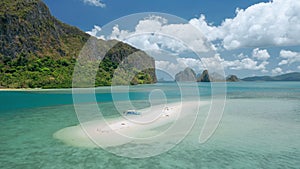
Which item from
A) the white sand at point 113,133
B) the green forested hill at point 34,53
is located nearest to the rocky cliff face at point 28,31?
the green forested hill at point 34,53

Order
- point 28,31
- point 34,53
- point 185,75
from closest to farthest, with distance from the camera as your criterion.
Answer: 1. point 185,75
2. point 34,53
3. point 28,31

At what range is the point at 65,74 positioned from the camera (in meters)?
84.5

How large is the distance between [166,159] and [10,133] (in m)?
10.4

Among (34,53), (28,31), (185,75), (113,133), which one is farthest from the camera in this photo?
(28,31)

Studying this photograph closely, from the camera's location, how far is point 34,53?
93.8 metres

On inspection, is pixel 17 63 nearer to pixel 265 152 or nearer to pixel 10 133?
pixel 10 133

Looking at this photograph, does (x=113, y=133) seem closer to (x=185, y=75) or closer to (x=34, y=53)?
(x=185, y=75)

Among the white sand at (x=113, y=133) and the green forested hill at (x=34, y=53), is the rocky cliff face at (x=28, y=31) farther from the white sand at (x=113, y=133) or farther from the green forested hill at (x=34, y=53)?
the white sand at (x=113, y=133)

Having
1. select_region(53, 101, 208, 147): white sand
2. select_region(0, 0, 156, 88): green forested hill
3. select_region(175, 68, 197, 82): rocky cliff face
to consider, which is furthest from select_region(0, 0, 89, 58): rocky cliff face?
select_region(175, 68, 197, 82): rocky cliff face

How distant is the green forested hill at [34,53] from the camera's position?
75.6 m

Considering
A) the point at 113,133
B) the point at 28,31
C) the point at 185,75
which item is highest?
the point at 28,31

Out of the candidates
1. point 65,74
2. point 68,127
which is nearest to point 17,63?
point 65,74

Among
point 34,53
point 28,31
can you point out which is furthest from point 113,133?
point 28,31

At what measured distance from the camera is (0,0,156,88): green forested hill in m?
75.6
